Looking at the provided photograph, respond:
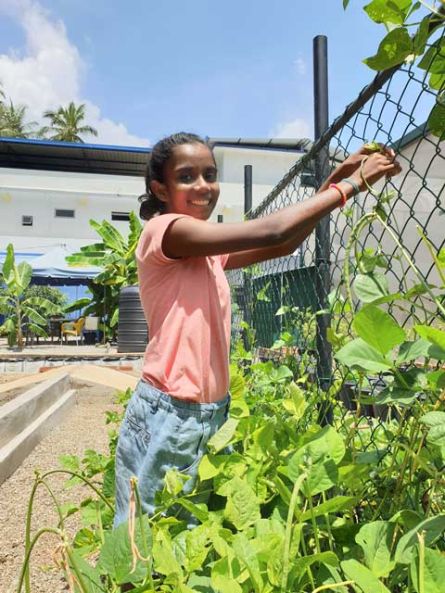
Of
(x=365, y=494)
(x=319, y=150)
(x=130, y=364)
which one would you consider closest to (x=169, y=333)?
(x=365, y=494)

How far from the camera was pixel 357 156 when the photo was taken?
119cm

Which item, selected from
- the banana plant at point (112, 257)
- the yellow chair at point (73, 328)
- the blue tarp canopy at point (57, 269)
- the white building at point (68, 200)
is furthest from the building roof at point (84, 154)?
the banana plant at point (112, 257)

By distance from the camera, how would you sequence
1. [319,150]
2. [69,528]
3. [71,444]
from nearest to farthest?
[319,150]
[69,528]
[71,444]

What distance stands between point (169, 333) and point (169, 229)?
263mm

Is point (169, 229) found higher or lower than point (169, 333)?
higher

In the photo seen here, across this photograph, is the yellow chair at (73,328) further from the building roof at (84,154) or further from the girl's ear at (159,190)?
the girl's ear at (159,190)

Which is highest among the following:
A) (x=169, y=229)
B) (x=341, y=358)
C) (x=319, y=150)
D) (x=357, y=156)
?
(x=319, y=150)

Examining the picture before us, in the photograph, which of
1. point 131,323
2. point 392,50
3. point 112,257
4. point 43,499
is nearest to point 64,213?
point 112,257

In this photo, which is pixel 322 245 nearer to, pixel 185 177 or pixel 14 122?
pixel 185 177

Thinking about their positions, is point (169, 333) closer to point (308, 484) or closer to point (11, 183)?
point (308, 484)

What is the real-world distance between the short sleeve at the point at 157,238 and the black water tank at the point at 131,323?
8886 millimetres

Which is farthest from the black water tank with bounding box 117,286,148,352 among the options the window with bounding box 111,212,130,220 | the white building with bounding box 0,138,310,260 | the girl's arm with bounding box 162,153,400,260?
the window with bounding box 111,212,130,220

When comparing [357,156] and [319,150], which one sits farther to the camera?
[319,150]

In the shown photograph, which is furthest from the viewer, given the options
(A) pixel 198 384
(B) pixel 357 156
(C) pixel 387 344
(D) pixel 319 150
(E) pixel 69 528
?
(E) pixel 69 528
